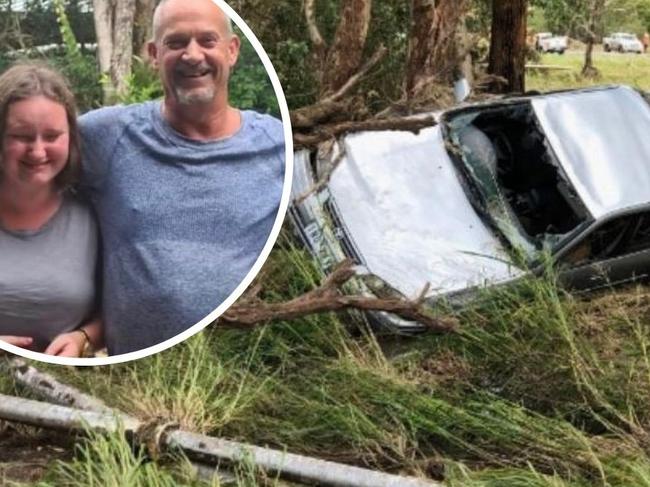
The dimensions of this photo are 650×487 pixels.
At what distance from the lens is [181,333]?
3303mm

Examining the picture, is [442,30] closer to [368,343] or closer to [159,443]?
[368,343]

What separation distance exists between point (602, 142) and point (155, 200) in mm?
3741

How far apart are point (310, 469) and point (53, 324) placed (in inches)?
46.2

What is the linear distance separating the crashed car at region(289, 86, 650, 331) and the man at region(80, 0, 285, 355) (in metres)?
2.12

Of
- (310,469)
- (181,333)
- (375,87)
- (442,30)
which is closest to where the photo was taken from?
(181,333)

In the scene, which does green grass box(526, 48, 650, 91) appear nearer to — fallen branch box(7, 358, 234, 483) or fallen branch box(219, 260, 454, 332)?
fallen branch box(219, 260, 454, 332)

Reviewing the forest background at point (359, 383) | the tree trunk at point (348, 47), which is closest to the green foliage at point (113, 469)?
the forest background at point (359, 383)

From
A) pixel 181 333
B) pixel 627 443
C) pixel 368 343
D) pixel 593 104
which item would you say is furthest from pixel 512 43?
pixel 181 333

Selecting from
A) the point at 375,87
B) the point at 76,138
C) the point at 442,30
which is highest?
the point at 76,138

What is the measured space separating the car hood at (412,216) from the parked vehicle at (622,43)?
111 ft

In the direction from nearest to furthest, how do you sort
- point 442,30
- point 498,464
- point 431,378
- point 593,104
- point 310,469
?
point 310,469 → point 498,464 → point 431,378 → point 593,104 → point 442,30

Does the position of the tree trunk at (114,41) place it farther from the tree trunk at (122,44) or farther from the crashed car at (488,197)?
the crashed car at (488,197)

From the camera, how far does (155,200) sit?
3.09 m

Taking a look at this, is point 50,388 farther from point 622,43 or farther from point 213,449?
point 622,43
